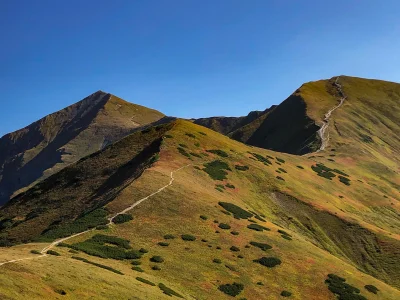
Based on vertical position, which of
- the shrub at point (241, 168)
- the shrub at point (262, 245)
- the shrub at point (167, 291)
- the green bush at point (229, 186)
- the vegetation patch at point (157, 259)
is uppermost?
the shrub at point (241, 168)

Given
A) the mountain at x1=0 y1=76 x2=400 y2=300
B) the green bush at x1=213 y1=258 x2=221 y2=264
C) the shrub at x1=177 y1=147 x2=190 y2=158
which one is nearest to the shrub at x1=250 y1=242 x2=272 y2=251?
the mountain at x1=0 y1=76 x2=400 y2=300

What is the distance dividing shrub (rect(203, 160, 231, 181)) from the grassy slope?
1.51m

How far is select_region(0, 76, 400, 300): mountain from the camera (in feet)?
107

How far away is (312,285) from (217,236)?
1207 centimetres

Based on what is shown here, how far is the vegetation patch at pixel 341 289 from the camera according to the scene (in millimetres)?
42781

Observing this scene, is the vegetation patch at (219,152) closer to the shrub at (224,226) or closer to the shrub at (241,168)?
the shrub at (241,168)

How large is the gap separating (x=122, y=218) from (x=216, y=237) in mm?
11613

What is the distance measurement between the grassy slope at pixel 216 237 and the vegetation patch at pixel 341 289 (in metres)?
0.87

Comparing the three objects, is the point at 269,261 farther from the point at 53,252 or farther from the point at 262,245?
the point at 53,252

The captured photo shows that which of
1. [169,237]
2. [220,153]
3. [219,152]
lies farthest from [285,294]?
[219,152]

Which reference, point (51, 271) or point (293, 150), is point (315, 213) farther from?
point (293, 150)

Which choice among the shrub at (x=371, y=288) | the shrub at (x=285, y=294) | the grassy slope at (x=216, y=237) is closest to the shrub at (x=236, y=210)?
the grassy slope at (x=216, y=237)

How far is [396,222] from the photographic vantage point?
87.1m

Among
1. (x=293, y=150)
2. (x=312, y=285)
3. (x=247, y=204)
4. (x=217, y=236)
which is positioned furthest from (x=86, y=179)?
(x=293, y=150)
